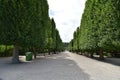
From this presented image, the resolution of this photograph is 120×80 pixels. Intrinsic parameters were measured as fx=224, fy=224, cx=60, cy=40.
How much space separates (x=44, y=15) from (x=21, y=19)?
14027 mm

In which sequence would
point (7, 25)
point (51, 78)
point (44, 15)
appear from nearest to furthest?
point (51, 78), point (7, 25), point (44, 15)

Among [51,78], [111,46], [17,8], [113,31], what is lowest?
[51,78]

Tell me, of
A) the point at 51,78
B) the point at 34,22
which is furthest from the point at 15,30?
the point at 51,78

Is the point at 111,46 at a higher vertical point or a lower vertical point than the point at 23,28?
lower

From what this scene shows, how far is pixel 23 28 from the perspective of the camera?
2281cm

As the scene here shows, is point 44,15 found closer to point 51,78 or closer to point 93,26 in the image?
point 93,26

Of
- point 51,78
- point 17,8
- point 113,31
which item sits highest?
point 17,8

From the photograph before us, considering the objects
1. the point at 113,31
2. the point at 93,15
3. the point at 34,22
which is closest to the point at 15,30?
the point at 34,22

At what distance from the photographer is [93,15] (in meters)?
31.9

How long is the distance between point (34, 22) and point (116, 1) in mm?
10067

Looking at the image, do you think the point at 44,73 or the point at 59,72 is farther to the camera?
the point at 59,72

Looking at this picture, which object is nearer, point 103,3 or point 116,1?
point 116,1

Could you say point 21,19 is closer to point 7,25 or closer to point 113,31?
point 7,25

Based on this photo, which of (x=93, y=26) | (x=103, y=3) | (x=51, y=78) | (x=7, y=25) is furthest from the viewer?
(x=93, y=26)
